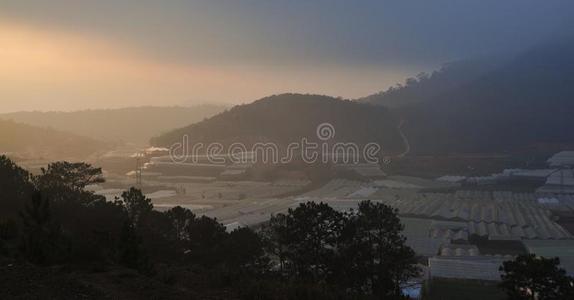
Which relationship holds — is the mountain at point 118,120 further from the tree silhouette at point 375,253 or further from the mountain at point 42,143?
the tree silhouette at point 375,253

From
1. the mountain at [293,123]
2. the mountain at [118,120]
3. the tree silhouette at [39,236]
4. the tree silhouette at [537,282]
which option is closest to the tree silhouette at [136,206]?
the tree silhouette at [39,236]

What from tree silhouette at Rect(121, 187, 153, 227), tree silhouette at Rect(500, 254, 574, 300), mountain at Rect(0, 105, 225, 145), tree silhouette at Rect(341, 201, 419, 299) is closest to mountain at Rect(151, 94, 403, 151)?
mountain at Rect(0, 105, 225, 145)

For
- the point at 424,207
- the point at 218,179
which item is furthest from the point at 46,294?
the point at 218,179

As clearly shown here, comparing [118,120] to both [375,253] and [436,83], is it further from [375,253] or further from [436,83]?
[375,253]

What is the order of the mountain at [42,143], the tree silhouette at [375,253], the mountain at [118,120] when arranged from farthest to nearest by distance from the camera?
the mountain at [118,120] → the mountain at [42,143] → the tree silhouette at [375,253]

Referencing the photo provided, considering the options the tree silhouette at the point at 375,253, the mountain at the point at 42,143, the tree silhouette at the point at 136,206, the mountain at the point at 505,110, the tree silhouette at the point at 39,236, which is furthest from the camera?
the mountain at the point at 505,110

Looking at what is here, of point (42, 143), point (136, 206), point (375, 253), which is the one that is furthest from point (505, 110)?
point (136, 206)
